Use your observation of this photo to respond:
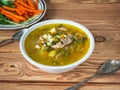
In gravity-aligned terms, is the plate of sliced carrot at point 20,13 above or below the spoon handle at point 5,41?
above

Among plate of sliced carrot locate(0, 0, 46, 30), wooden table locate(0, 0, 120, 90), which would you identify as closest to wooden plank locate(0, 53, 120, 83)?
wooden table locate(0, 0, 120, 90)

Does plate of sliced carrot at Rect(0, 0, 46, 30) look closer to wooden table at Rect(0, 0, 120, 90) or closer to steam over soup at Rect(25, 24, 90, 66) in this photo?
wooden table at Rect(0, 0, 120, 90)

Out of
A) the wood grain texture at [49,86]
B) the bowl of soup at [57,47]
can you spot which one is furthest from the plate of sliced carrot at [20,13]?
the wood grain texture at [49,86]

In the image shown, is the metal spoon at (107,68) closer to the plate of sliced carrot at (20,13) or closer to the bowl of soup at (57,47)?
the bowl of soup at (57,47)

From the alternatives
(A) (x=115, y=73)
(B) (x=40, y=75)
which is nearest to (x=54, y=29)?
(B) (x=40, y=75)

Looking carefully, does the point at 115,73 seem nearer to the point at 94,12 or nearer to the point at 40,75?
the point at 40,75

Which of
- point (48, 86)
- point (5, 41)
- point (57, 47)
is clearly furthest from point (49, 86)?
point (5, 41)
